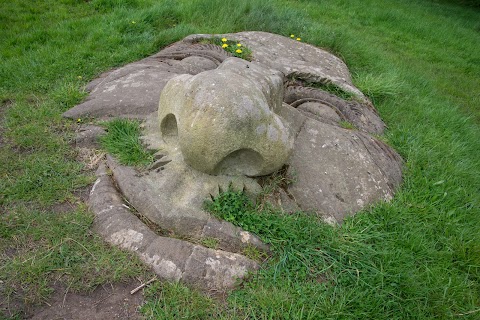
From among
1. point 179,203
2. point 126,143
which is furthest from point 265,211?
point 126,143

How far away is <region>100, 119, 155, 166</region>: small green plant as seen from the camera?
3199 millimetres

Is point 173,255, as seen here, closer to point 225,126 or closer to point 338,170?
point 225,126

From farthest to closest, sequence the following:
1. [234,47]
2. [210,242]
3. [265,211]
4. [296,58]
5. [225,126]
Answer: [296,58] → [234,47] → [265,211] → [210,242] → [225,126]

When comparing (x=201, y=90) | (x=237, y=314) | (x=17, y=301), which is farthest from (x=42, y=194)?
(x=237, y=314)

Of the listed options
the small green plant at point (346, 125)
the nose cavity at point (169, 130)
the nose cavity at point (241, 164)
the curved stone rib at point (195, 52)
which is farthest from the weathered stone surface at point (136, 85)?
the small green plant at point (346, 125)

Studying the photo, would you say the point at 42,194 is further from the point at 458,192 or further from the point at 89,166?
the point at 458,192

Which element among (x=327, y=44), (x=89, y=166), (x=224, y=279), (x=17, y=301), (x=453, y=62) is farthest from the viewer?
(x=453, y=62)

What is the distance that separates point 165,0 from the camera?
707 centimetres

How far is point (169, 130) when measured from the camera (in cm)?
329

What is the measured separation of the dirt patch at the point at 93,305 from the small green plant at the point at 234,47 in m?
3.70

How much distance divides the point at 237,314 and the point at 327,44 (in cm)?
520

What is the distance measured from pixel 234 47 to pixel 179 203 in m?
3.25

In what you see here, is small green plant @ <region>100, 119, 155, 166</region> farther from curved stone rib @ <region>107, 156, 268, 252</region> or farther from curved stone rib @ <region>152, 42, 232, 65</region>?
curved stone rib @ <region>152, 42, 232, 65</region>

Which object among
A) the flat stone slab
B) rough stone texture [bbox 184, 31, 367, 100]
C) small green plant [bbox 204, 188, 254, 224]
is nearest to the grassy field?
small green plant [bbox 204, 188, 254, 224]
